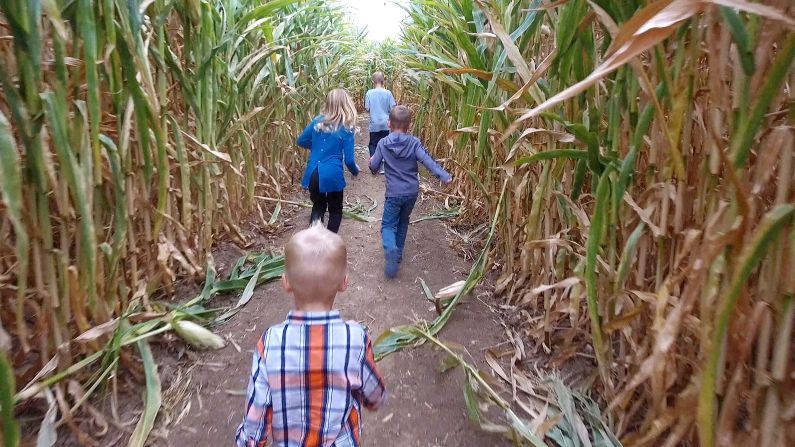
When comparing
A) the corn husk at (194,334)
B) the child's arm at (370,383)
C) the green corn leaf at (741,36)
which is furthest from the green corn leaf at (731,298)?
the corn husk at (194,334)

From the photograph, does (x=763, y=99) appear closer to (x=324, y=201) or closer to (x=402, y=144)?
(x=402, y=144)

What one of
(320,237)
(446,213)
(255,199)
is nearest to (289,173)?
(255,199)

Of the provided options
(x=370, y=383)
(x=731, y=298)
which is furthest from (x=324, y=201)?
(x=731, y=298)

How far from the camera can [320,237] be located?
1.13m

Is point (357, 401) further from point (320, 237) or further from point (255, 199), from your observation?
point (255, 199)

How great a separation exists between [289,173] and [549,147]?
143 inches

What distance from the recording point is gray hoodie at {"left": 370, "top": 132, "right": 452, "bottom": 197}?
3197 mm

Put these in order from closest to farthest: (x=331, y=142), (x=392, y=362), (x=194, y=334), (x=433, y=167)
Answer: (x=194, y=334) → (x=392, y=362) → (x=433, y=167) → (x=331, y=142)

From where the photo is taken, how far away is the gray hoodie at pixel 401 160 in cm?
320

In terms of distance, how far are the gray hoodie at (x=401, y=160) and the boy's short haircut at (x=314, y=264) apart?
2.09 meters

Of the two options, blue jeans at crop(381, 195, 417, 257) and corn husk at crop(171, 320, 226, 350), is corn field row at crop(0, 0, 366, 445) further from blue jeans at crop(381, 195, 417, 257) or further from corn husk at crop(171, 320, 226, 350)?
blue jeans at crop(381, 195, 417, 257)

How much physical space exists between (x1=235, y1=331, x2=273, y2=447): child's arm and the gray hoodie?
2180 mm

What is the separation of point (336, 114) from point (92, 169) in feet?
6.36

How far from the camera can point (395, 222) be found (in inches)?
129
